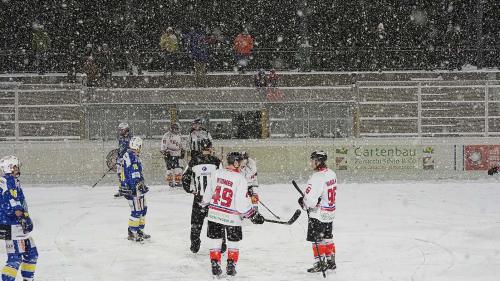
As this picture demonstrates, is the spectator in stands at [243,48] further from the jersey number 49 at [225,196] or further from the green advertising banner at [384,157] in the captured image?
the jersey number 49 at [225,196]

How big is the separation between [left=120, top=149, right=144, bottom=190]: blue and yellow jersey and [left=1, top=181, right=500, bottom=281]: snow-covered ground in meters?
0.96

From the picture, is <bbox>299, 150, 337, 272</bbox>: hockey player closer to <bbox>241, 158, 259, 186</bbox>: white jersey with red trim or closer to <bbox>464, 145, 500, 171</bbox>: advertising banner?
<bbox>241, 158, 259, 186</bbox>: white jersey with red trim

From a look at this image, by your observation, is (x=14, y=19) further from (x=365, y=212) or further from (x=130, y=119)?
(x=365, y=212)

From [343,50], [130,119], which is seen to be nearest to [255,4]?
[343,50]

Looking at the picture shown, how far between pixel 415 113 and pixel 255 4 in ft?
29.4

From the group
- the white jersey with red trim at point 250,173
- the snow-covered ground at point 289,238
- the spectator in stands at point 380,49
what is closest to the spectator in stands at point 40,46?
the snow-covered ground at point 289,238

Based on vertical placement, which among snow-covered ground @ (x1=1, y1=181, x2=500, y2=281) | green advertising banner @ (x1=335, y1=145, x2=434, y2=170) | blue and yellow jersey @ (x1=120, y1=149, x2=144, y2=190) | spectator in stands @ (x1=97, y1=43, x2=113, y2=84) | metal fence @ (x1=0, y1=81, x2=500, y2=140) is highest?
spectator in stands @ (x1=97, y1=43, x2=113, y2=84)

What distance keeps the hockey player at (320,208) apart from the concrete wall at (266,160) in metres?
10.1

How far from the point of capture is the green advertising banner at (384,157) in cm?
2061

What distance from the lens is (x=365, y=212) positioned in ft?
51.1

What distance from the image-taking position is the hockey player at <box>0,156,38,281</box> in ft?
29.2

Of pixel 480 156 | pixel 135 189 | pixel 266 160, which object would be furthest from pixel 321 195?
pixel 480 156

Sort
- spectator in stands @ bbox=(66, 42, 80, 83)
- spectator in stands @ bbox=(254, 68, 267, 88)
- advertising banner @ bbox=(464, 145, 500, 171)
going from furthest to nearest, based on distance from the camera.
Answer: spectator in stands @ bbox=(66, 42, 80, 83) < spectator in stands @ bbox=(254, 68, 267, 88) < advertising banner @ bbox=(464, 145, 500, 171)

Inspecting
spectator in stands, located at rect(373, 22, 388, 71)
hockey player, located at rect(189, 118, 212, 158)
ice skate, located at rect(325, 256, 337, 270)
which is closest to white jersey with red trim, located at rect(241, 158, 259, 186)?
hockey player, located at rect(189, 118, 212, 158)
